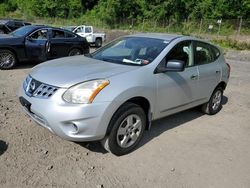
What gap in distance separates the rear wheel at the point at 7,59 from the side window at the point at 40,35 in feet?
3.13

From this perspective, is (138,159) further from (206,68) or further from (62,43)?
(62,43)

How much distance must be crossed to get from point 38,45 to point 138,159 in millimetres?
7136

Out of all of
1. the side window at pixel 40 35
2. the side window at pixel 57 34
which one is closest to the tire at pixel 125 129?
the side window at pixel 40 35

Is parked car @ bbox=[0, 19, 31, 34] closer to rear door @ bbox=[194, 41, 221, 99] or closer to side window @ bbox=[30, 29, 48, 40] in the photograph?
side window @ bbox=[30, 29, 48, 40]

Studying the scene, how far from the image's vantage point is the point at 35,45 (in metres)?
10.0

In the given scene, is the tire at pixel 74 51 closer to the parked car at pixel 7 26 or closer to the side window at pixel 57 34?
the side window at pixel 57 34

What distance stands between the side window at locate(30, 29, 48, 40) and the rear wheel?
0.95m

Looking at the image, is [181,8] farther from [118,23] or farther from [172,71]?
[172,71]

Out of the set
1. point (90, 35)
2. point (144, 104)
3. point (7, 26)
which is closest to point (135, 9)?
point (90, 35)

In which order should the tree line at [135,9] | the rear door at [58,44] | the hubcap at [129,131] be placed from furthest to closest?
1. the tree line at [135,9]
2. the rear door at [58,44]
3. the hubcap at [129,131]

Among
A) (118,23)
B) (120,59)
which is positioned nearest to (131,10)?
(118,23)

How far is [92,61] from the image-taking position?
4703 millimetres

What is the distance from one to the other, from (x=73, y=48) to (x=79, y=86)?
801 centimetres

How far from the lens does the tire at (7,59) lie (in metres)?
9.46
